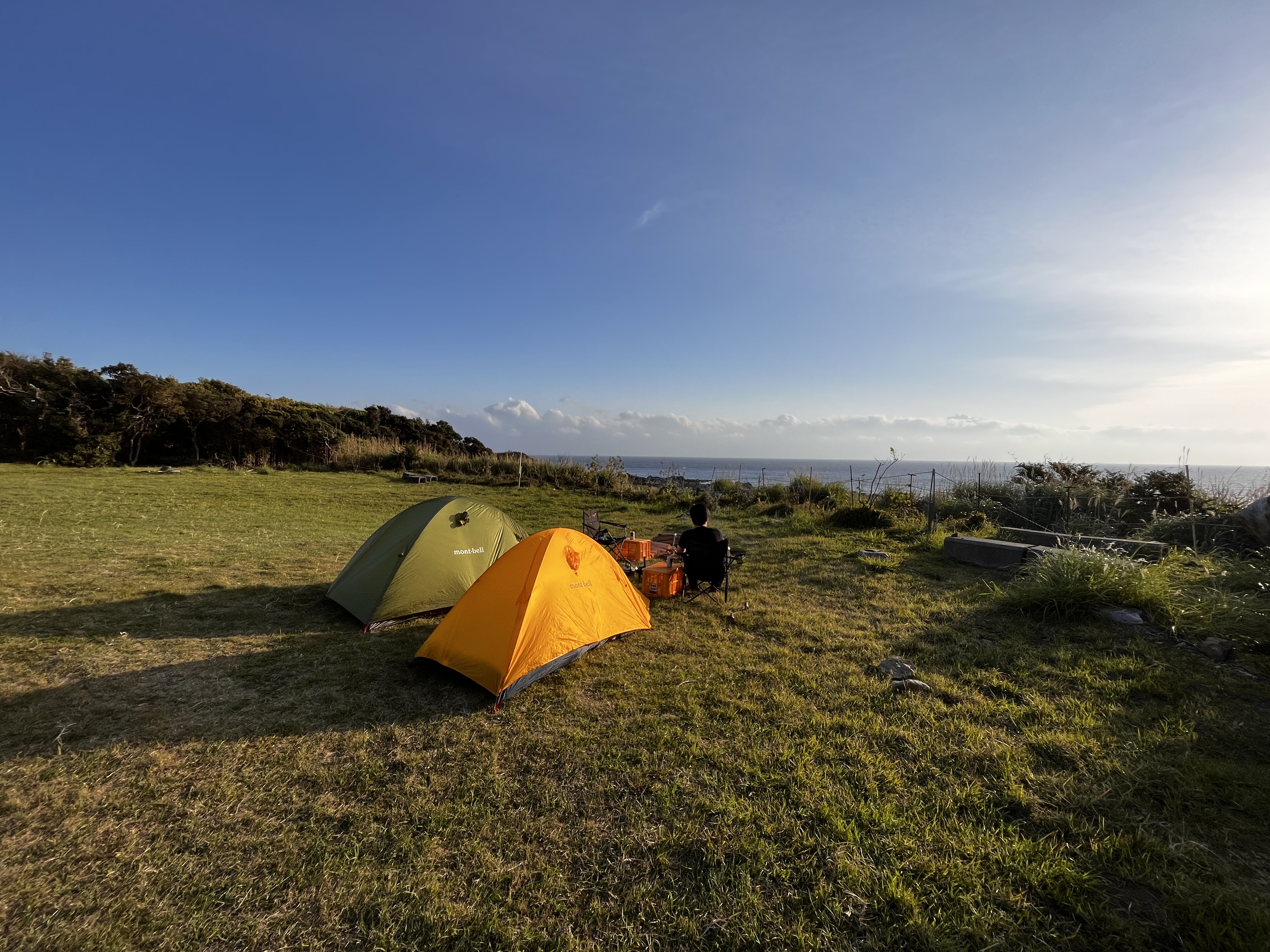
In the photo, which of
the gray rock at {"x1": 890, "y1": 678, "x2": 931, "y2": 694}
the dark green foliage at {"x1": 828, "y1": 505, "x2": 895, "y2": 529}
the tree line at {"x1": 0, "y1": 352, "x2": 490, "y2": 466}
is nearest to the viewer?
the gray rock at {"x1": 890, "y1": 678, "x2": 931, "y2": 694}

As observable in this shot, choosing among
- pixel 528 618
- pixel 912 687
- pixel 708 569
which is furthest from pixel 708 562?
pixel 528 618

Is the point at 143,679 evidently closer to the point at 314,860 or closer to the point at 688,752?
the point at 314,860

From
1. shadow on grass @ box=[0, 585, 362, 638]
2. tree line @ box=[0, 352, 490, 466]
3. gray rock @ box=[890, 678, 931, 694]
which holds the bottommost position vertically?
shadow on grass @ box=[0, 585, 362, 638]

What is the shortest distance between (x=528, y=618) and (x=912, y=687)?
3466 millimetres

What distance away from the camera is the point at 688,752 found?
357 centimetres

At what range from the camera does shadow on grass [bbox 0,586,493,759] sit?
378 cm

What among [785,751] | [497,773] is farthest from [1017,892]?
[497,773]

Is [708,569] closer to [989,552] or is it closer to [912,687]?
[912,687]

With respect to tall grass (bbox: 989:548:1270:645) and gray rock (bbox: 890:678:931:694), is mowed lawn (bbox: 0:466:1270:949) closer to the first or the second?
gray rock (bbox: 890:678:931:694)

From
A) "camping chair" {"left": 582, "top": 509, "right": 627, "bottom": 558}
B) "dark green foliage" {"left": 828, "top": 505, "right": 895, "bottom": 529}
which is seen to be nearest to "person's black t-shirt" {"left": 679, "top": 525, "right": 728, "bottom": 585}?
"camping chair" {"left": 582, "top": 509, "right": 627, "bottom": 558}

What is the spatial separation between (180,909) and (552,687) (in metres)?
2.59

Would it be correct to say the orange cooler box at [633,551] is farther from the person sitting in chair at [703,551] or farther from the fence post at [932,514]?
the fence post at [932,514]

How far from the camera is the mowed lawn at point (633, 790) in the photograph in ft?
7.59

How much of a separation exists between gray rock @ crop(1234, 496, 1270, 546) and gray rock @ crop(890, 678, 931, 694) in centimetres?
713
